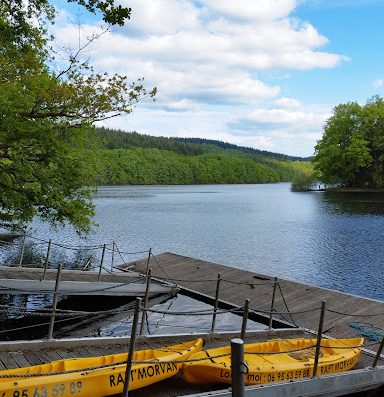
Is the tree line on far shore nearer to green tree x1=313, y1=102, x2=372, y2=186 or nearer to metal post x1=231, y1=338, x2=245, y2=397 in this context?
green tree x1=313, y1=102, x2=372, y2=186

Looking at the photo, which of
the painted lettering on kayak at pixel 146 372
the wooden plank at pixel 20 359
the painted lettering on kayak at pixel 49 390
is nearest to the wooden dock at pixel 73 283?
the wooden plank at pixel 20 359

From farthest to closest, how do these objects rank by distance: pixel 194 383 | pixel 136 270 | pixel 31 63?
1. pixel 136 270
2. pixel 31 63
3. pixel 194 383

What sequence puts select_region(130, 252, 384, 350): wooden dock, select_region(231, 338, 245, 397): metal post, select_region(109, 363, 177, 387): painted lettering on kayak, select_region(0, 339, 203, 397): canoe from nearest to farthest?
select_region(231, 338, 245, 397): metal post < select_region(0, 339, 203, 397): canoe < select_region(109, 363, 177, 387): painted lettering on kayak < select_region(130, 252, 384, 350): wooden dock

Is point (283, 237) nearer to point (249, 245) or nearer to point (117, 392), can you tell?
point (249, 245)

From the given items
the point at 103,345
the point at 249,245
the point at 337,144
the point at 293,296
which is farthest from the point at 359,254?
the point at 337,144

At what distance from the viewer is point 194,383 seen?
28.1 ft

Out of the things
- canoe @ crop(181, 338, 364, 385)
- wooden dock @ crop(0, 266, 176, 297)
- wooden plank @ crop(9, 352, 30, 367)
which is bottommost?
wooden dock @ crop(0, 266, 176, 297)

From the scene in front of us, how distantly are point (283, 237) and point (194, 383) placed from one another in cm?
3317

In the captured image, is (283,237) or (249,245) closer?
(249,245)

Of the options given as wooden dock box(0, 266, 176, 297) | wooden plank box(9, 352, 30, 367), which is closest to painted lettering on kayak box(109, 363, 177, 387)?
wooden plank box(9, 352, 30, 367)

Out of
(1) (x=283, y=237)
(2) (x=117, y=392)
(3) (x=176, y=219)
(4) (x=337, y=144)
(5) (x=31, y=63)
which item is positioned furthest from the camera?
(4) (x=337, y=144)

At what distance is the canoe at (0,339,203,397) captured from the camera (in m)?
7.00

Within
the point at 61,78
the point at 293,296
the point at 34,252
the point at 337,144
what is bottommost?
the point at 34,252

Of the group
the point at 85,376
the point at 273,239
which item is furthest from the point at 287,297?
the point at 273,239
